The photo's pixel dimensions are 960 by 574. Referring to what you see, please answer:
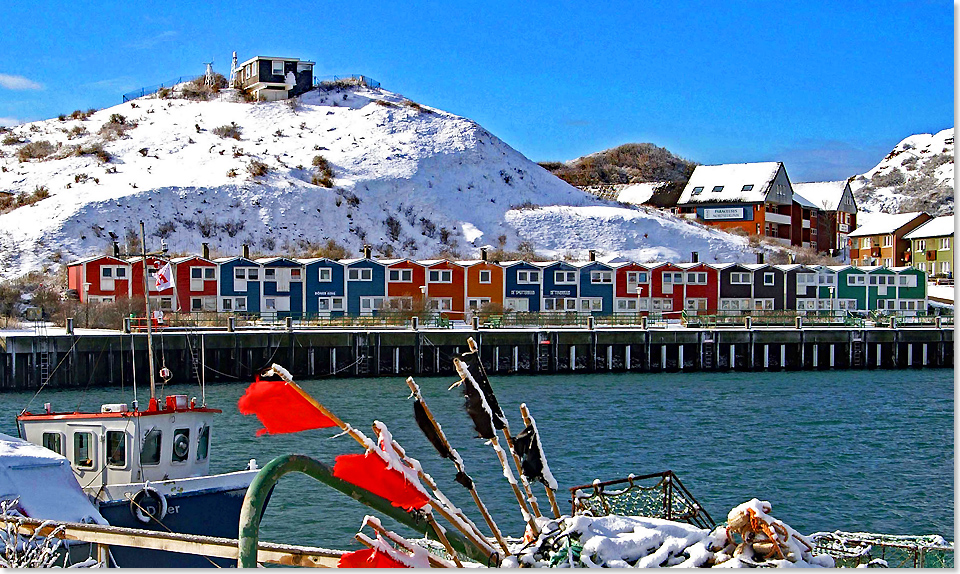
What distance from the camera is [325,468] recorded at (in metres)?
4.14

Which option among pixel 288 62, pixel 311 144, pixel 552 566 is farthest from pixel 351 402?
pixel 288 62

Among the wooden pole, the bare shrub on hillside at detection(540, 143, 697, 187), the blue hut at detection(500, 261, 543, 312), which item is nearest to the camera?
the wooden pole

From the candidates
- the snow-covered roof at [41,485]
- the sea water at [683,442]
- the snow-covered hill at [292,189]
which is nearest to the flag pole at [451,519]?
the snow-covered roof at [41,485]

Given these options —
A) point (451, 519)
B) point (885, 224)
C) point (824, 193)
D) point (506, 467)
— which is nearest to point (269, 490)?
point (451, 519)

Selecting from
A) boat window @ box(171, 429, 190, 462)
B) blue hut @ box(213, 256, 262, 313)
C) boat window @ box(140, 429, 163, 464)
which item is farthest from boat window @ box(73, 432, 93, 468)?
blue hut @ box(213, 256, 262, 313)

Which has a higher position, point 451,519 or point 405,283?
point 405,283

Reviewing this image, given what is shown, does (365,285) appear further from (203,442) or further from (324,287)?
(203,442)

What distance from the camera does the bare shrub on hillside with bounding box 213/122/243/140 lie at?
380ft

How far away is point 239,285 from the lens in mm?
59312

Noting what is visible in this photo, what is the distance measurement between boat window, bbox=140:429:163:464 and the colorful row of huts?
39097 millimetres

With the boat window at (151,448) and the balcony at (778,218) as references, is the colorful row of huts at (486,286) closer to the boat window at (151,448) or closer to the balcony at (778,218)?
the balcony at (778,218)

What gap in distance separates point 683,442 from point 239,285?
3600 centimetres

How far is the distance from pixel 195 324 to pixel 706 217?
6411cm

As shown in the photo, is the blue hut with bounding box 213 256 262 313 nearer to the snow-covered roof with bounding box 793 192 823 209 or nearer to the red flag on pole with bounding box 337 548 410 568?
the red flag on pole with bounding box 337 548 410 568
